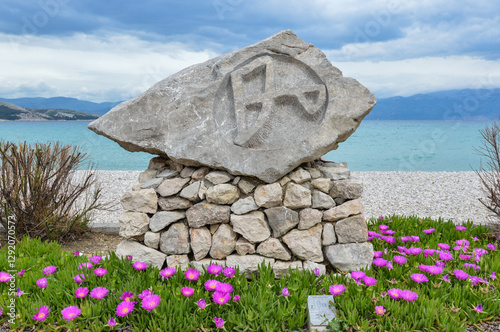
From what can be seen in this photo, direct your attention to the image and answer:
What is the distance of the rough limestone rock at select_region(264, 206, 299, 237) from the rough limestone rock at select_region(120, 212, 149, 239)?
1091 millimetres

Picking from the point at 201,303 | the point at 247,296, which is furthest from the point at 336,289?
the point at 201,303

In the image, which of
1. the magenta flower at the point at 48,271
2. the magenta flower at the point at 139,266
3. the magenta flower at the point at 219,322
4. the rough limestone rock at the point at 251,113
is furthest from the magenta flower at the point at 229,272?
the magenta flower at the point at 48,271

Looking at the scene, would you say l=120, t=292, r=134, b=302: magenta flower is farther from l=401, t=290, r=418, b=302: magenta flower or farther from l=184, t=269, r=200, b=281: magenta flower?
l=401, t=290, r=418, b=302: magenta flower

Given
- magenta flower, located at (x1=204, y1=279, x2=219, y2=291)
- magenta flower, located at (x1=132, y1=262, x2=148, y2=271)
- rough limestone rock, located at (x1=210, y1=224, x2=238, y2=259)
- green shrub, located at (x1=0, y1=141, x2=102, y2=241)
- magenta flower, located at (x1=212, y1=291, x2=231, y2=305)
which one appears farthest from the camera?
green shrub, located at (x1=0, y1=141, x2=102, y2=241)

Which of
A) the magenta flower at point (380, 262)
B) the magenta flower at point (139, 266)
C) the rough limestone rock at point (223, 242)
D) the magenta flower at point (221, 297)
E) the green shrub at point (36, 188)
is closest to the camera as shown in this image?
the magenta flower at point (221, 297)

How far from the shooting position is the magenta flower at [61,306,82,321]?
252 centimetres

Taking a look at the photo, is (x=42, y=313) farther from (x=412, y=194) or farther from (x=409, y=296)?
(x=412, y=194)

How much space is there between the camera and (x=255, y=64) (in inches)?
140

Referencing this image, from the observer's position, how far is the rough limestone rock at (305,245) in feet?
11.3

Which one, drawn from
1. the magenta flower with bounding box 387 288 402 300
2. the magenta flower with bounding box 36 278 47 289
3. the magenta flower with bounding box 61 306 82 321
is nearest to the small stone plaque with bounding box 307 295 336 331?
the magenta flower with bounding box 387 288 402 300

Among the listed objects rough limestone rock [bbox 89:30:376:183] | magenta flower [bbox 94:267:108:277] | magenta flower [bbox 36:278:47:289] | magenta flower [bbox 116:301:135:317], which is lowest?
magenta flower [bbox 36:278:47:289]

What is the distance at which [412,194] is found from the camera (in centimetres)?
791

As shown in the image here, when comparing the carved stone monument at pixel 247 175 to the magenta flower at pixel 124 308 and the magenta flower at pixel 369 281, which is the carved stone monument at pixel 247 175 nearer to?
the magenta flower at pixel 369 281

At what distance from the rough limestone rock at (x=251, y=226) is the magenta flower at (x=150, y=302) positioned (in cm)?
103
